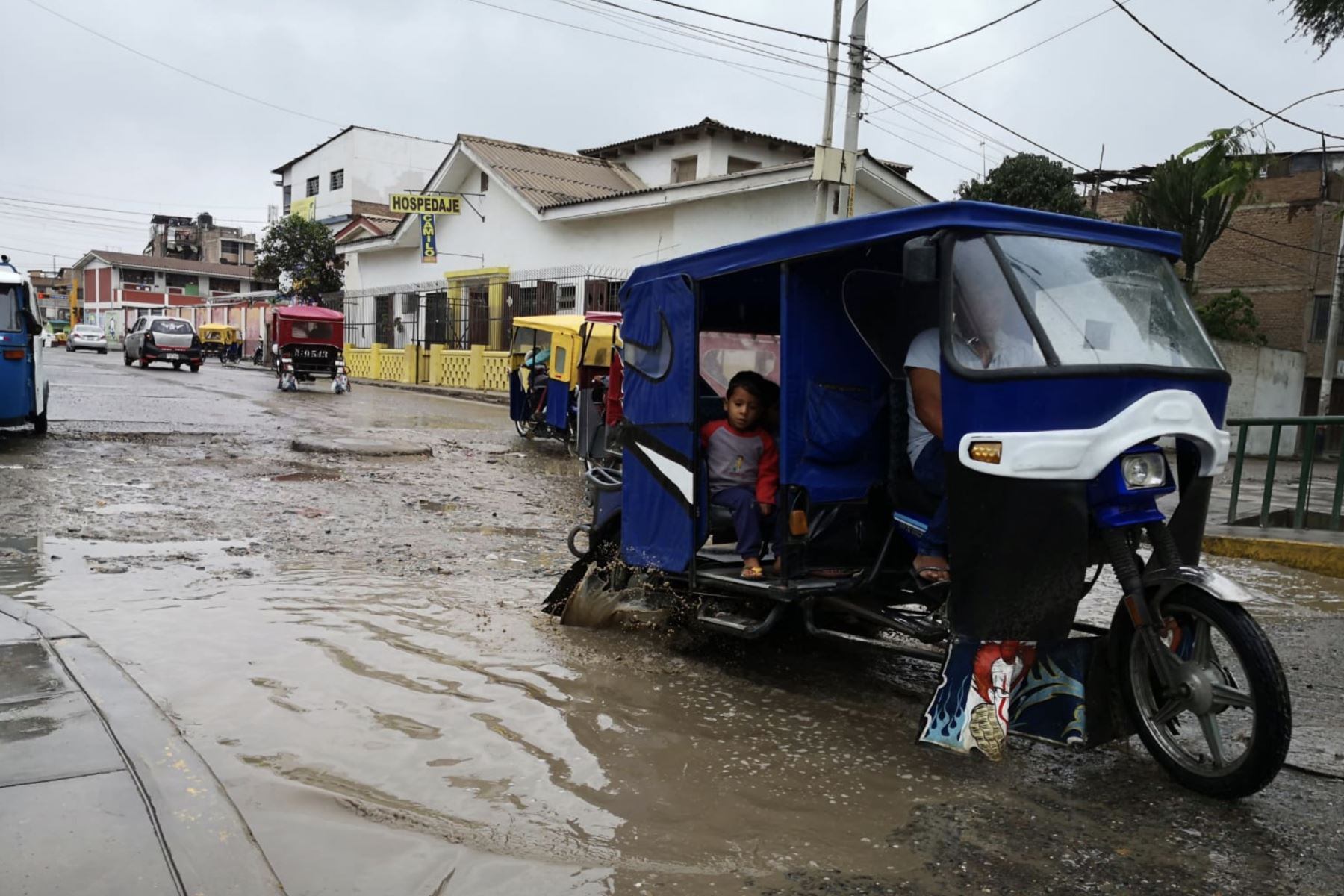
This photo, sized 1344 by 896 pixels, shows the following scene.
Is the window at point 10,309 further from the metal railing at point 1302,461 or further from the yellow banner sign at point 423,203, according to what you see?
the yellow banner sign at point 423,203

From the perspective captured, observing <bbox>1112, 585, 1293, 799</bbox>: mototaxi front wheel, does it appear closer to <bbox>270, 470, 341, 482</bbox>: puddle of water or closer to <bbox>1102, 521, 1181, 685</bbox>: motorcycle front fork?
<bbox>1102, 521, 1181, 685</bbox>: motorcycle front fork

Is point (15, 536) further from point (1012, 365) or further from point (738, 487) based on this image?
point (1012, 365)

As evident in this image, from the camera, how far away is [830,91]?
17.2 meters

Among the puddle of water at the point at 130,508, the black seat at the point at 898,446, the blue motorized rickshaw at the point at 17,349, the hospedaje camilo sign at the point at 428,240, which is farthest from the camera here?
the hospedaje camilo sign at the point at 428,240

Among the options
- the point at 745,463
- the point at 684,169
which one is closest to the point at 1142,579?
the point at 745,463

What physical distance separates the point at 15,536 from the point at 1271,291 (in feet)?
113

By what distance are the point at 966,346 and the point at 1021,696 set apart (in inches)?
51.6

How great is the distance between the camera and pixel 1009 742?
4422 mm

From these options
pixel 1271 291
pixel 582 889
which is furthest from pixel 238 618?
pixel 1271 291

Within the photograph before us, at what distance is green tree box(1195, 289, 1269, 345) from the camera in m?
27.6

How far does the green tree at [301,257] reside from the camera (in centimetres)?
4469

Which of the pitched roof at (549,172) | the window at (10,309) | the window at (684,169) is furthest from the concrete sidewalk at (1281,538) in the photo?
the pitched roof at (549,172)

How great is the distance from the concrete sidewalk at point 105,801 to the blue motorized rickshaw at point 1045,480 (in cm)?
245

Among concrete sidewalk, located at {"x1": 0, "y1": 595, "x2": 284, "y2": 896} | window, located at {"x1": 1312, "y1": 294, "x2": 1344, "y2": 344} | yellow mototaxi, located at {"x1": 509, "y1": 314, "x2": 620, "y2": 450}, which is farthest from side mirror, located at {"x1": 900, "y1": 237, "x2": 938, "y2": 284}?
window, located at {"x1": 1312, "y1": 294, "x2": 1344, "y2": 344}
